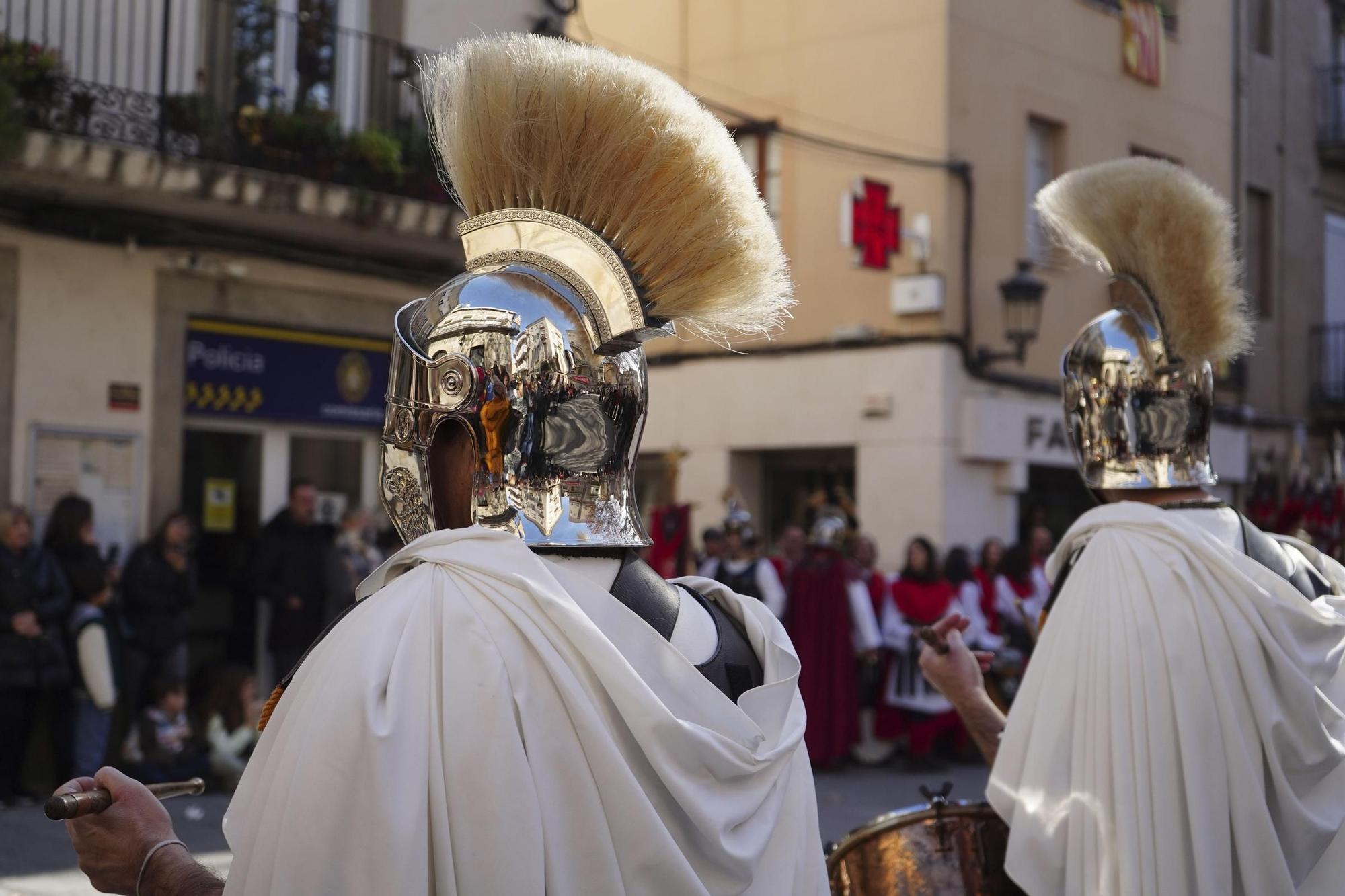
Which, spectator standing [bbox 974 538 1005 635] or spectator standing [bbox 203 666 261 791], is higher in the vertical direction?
spectator standing [bbox 974 538 1005 635]

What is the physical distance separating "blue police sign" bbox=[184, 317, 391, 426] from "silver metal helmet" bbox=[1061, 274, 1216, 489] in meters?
6.93

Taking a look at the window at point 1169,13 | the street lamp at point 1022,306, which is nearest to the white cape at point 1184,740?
the street lamp at point 1022,306

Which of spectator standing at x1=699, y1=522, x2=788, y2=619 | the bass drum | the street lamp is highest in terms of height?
the street lamp

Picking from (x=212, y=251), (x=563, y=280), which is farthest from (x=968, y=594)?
(x=563, y=280)

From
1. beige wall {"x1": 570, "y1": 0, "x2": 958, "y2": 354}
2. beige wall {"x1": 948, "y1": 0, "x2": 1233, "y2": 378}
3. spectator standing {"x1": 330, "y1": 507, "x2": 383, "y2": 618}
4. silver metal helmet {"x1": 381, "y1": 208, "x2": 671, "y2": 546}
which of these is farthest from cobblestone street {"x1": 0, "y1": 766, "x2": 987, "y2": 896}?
beige wall {"x1": 948, "y1": 0, "x2": 1233, "y2": 378}

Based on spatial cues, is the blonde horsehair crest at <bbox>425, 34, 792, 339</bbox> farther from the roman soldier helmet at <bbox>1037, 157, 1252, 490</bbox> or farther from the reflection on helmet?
the roman soldier helmet at <bbox>1037, 157, 1252, 490</bbox>

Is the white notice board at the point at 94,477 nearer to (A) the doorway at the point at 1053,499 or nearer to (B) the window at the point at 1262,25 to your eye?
(A) the doorway at the point at 1053,499

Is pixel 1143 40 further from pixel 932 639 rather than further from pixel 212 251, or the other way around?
pixel 932 639

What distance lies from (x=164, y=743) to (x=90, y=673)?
1.94 ft

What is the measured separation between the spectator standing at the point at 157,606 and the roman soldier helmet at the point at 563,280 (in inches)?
264

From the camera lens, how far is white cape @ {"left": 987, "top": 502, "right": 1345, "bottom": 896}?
139 inches

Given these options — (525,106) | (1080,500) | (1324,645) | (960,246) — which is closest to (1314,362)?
(1080,500)

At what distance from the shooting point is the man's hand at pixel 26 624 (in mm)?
7723

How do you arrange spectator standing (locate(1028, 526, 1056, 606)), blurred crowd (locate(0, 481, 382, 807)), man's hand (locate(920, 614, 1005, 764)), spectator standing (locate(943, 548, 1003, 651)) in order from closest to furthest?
man's hand (locate(920, 614, 1005, 764)), blurred crowd (locate(0, 481, 382, 807)), spectator standing (locate(943, 548, 1003, 651)), spectator standing (locate(1028, 526, 1056, 606))
